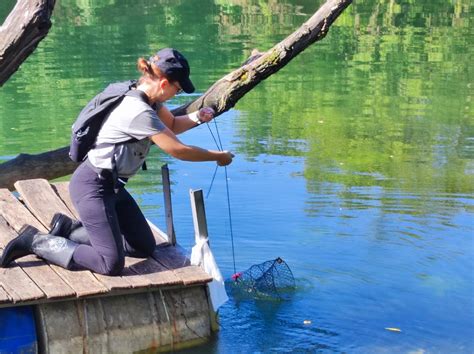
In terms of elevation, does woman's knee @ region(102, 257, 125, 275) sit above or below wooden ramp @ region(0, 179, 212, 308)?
above

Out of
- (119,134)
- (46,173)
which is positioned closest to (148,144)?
(119,134)

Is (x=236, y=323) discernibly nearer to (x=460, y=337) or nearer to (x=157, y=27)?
(x=460, y=337)

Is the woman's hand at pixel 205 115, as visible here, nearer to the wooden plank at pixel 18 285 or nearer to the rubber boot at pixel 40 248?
the rubber boot at pixel 40 248

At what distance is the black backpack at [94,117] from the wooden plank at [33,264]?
0.75 meters

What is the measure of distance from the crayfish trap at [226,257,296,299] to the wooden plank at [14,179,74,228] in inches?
52.6

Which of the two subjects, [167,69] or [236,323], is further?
[236,323]

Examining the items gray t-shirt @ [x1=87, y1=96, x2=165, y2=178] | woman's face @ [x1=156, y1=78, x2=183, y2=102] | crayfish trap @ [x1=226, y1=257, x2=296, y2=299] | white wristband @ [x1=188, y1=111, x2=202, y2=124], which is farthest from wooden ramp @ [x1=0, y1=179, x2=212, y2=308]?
woman's face @ [x1=156, y1=78, x2=183, y2=102]

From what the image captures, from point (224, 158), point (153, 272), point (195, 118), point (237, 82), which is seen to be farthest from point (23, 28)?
point (237, 82)

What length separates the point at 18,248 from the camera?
5.42 meters

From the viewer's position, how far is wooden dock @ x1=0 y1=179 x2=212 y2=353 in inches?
198

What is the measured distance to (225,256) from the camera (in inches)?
289

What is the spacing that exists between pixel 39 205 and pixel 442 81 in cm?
1035

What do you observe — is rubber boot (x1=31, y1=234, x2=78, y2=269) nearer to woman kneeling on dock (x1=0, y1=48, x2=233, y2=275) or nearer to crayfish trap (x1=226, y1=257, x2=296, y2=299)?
woman kneeling on dock (x1=0, y1=48, x2=233, y2=275)

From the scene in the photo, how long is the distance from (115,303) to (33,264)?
645mm
